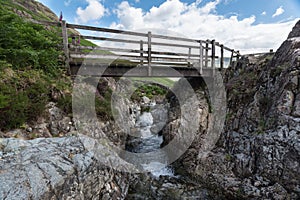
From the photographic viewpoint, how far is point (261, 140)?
5578mm

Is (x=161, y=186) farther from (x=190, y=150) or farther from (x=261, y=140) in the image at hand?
(x=261, y=140)

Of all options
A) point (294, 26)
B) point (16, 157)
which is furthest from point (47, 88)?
point (294, 26)

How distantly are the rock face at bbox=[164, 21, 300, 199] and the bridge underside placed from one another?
2539mm

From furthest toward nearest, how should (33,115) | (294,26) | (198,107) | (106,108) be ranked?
(198,107)
(294,26)
(106,108)
(33,115)

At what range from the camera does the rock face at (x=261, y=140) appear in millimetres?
4879

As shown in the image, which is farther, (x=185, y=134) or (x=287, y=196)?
(x=185, y=134)

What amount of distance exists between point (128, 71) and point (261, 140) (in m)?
5.59

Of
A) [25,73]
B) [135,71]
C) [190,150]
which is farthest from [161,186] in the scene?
[25,73]

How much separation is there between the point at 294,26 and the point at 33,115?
38.2 feet

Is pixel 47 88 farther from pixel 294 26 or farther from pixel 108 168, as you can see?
pixel 294 26

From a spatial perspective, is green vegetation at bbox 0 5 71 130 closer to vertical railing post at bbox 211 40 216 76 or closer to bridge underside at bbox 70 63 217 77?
bridge underside at bbox 70 63 217 77

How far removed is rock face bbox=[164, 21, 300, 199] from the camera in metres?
4.88

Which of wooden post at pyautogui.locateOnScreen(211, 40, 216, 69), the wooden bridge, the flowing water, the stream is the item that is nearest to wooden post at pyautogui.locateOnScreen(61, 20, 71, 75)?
the wooden bridge

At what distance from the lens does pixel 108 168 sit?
14.8ft
